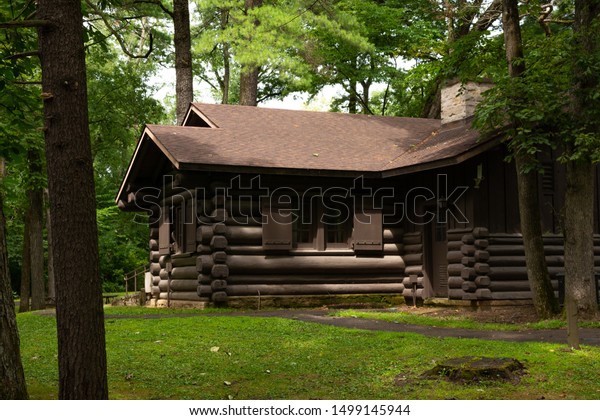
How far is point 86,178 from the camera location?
6.76 m

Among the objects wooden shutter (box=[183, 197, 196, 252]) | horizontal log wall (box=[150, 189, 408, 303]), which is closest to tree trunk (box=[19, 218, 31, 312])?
horizontal log wall (box=[150, 189, 408, 303])

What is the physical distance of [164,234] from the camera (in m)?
21.9

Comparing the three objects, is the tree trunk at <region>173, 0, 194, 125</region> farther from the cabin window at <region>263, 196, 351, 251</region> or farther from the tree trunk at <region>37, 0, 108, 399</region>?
the tree trunk at <region>37, 0, 108, 399</region>

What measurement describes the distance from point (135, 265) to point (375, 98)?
60.0 ft

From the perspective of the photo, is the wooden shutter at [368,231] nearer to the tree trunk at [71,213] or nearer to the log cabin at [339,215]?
the log cabin at [339,215]

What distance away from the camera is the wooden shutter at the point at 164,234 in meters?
21.6

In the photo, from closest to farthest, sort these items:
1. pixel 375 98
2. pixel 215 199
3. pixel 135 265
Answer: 1. pixel 215 199
2. pixel 135 265
3. pixel 375 98

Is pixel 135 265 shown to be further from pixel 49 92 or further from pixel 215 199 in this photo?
pixel 49 92

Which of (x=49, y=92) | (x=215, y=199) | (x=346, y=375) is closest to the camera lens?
(x=49, y=92)

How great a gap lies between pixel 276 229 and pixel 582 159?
7.91 m

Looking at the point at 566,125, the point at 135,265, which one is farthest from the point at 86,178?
the point at 135,265

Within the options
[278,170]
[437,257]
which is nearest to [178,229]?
[278,170]

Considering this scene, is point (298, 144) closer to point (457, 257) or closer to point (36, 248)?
point (457, 257)

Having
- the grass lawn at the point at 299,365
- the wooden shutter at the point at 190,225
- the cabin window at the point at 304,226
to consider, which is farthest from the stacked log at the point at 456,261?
the wooden shutter at the point at 190,225
